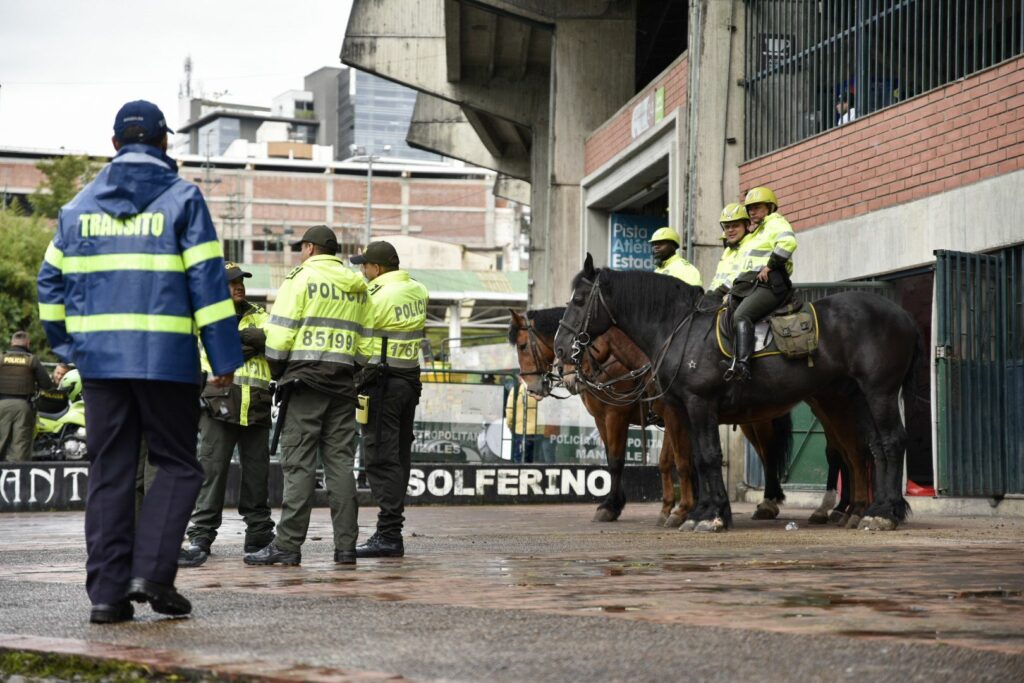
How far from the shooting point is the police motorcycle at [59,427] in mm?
23688

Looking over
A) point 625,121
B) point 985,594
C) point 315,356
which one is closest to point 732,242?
point 315,356

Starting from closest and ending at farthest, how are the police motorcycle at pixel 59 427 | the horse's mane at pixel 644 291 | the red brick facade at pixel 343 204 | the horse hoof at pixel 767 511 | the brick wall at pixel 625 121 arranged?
the horse's mane at pixel 644 291, the horse hoof at pixel 767 511, the brick wall at pixel 625 121, the police motorcycle at pixel 59 427, the red brick facade at pixel 343 204

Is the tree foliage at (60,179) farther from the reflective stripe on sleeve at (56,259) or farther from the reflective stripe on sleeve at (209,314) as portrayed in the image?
the reflective stripe on sleeve at (209,314)

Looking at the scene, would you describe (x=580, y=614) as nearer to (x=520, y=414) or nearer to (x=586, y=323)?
(x=586, y=323)

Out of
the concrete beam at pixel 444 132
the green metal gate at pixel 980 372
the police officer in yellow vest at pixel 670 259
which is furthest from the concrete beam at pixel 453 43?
the green metal gate at pixel 980 372

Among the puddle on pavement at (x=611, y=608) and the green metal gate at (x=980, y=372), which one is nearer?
the puddle on pavement at (x=611, y=608)

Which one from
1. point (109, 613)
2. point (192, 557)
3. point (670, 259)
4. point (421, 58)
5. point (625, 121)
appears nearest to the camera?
point (109, 613)

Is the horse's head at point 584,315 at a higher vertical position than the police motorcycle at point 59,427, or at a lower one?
higher

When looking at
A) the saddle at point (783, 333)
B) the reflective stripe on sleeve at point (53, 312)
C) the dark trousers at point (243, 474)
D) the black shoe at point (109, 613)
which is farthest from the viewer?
the saddle at point (783, 333)

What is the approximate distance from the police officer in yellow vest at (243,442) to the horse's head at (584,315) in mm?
3916

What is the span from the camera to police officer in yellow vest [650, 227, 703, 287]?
47.8ft

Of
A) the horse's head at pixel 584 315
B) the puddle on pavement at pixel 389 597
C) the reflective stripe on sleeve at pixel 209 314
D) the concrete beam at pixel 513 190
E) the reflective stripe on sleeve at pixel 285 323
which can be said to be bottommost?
the puddle on pavement at pixel 389 597

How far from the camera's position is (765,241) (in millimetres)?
12938

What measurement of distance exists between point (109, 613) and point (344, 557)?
3155mm
